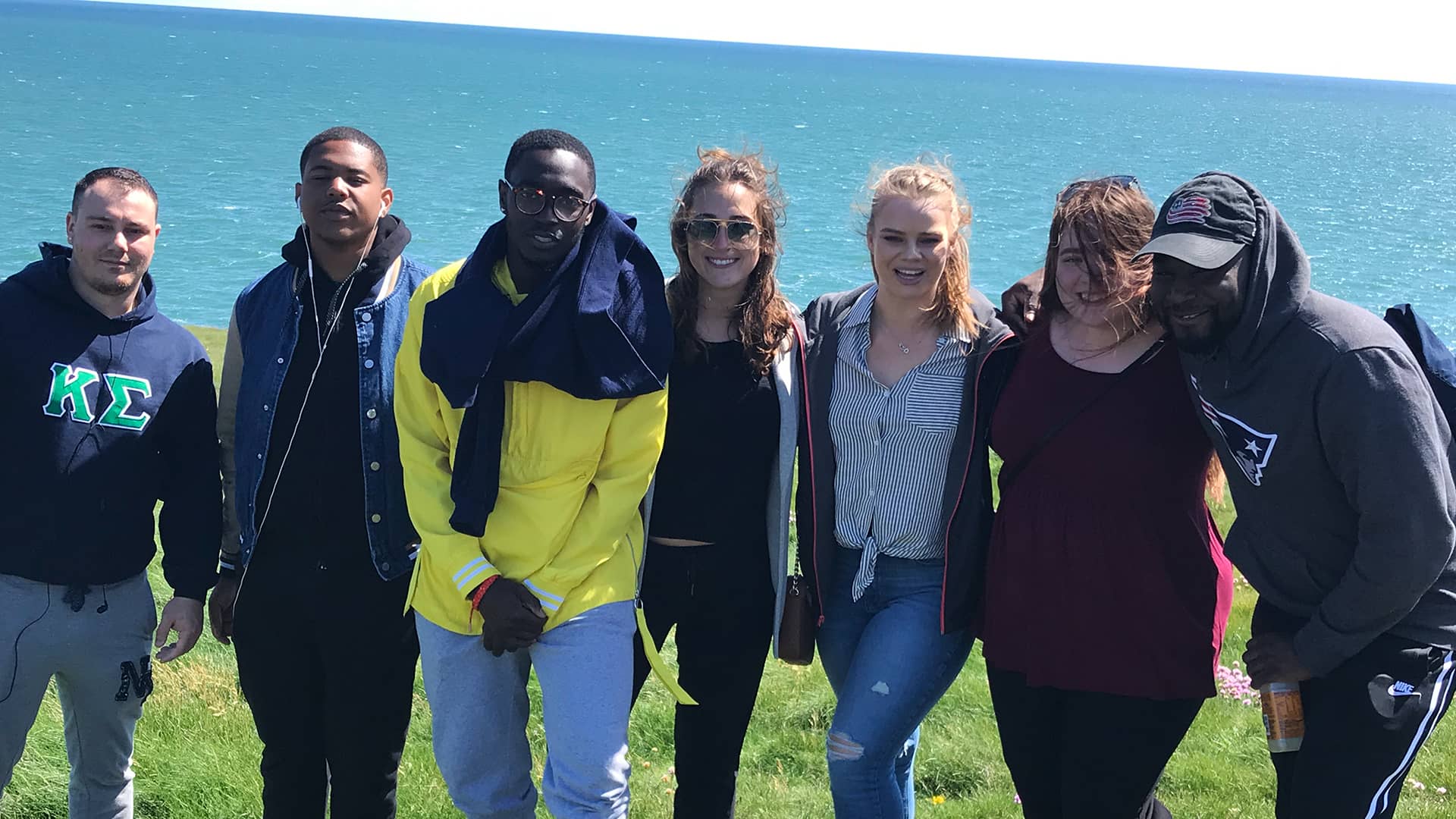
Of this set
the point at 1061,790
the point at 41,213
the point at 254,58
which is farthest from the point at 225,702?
the point at 254,58

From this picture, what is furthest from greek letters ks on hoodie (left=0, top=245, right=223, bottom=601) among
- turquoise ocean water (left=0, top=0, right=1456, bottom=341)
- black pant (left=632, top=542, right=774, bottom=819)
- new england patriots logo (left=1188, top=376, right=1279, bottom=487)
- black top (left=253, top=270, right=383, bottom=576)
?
new england patriots logo (left=1188, top=376, right=1279, bottom=487)

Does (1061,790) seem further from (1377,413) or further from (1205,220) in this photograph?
(1205,220)

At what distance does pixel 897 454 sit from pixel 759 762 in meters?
2.24

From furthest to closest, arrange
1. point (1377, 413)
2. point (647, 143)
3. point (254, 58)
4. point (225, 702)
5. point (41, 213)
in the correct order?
point (254, 58), point (647, 143), point (41, 213), point (225, 702), point (1377, 413)

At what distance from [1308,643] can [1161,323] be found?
109 cm

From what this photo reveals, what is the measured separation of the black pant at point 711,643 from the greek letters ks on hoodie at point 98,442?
5.60 feet

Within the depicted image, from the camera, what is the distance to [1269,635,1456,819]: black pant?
3641mm

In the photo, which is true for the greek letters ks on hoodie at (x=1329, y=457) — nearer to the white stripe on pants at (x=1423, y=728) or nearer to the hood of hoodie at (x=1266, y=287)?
the hood of hoodie at (x=1266, y=287)

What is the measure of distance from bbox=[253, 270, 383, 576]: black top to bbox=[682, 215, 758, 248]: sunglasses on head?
1.29 metres

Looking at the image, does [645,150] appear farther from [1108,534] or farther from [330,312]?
[1108,534]

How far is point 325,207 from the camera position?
442 cm

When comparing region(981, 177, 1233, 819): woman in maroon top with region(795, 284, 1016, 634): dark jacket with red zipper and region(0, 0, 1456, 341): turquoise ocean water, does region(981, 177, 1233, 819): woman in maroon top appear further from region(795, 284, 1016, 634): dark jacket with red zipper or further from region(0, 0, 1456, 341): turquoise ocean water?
region(0, 0, 1456, 341): turquoise ocean water

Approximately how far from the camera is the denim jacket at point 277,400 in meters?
4.39

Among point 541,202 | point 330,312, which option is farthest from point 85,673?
point 541,202
